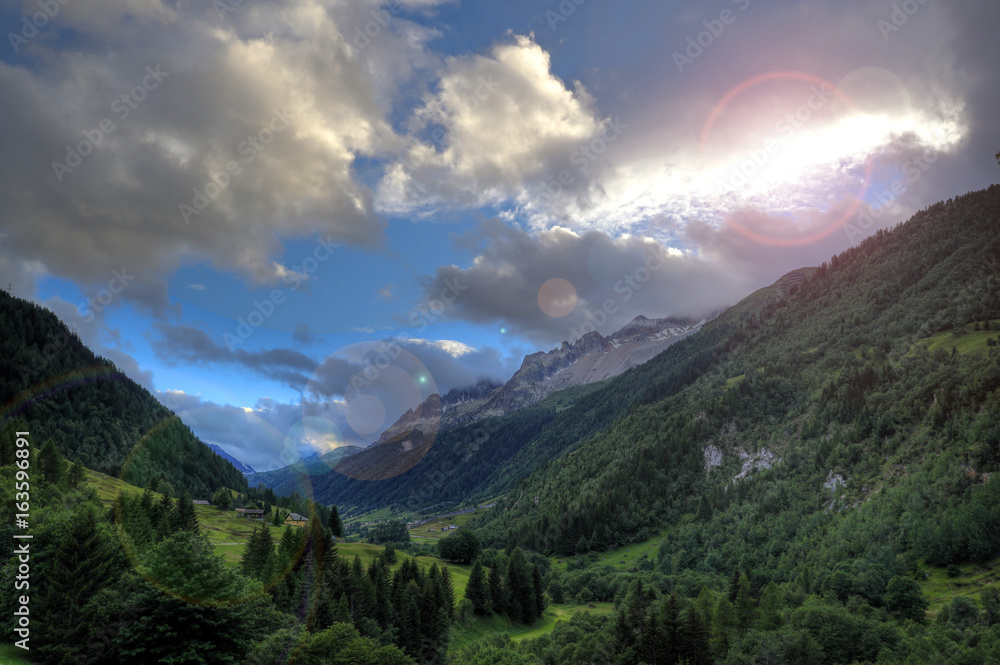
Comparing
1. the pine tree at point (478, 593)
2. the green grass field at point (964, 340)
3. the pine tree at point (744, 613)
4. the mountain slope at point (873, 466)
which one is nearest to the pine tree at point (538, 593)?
the pine tree at point (478, 593)

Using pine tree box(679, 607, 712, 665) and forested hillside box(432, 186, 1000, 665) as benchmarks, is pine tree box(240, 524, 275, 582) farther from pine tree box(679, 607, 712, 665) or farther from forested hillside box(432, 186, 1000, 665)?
pine tree box(679, 607, 712, 665)

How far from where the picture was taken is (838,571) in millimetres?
103750

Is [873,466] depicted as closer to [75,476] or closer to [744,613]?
[744,613]

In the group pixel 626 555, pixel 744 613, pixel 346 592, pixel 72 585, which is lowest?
pixel 626 555

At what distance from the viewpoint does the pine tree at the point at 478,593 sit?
112 m

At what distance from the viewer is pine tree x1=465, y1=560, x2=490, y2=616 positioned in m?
112

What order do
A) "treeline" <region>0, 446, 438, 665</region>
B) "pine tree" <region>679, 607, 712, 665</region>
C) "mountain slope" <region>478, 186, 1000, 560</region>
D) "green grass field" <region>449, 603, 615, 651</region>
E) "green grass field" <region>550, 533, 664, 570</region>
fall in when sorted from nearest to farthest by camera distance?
1. "treeline" <region>0, 446, 438, 665</region>
2. "pine tree" <region>679, 607, 712, 665</region>
3. "green grass field" <region>449, 603, 615, 651</region>
4. "mountain slope" <region>478, 186, 1000, 560</region>
5. "green grass field" <region>550, 533, 664, 570</region>

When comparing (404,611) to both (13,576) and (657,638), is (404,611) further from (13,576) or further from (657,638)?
(13,576)

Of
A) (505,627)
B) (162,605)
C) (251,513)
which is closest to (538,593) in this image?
(505,627)

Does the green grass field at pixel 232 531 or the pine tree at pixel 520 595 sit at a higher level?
the green grass field at pixel 232 531

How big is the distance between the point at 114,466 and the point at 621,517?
186 metres

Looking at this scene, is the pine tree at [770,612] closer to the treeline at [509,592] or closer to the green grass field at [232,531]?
the treeline at [509,592]

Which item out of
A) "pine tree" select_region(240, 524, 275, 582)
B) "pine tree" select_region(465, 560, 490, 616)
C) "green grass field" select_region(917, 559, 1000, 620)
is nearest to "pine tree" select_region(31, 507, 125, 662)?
"pine tree" select_region(240, 524, 275, 582)

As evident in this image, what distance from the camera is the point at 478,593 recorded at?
113 m
